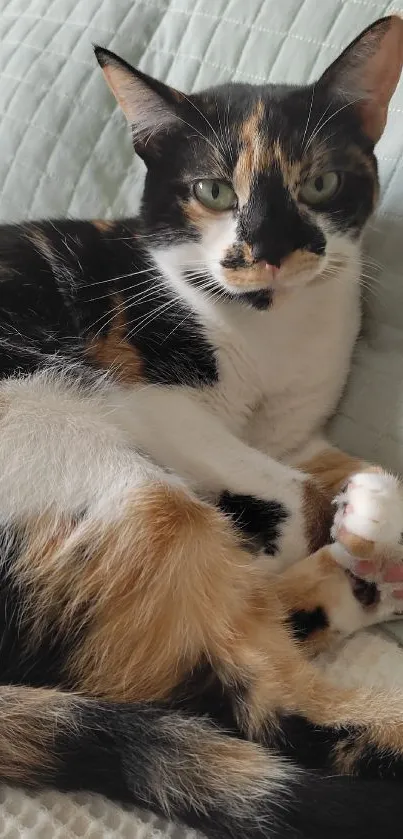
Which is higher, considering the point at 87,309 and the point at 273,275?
the point at 273,275

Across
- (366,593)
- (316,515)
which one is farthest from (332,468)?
(366,593)

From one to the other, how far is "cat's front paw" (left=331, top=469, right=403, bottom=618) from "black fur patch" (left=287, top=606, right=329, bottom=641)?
61 mm

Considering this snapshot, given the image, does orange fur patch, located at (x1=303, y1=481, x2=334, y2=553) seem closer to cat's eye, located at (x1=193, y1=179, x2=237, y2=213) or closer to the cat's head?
the cat's head

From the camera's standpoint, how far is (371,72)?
1.00 meters

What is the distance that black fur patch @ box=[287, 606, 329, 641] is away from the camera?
3.00 ft

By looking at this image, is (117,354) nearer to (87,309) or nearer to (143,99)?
(87,309)

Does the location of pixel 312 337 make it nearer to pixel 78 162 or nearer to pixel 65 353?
pixel 65 353

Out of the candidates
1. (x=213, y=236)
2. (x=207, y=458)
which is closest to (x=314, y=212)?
(x=213, y=236)

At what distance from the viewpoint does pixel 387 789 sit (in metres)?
0.68

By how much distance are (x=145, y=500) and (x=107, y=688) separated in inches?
7.6

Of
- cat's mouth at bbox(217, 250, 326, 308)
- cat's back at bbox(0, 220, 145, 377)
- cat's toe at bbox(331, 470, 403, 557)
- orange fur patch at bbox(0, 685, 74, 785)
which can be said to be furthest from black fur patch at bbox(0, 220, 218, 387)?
orange fur patch at bbox(0, 685, 74, 785)

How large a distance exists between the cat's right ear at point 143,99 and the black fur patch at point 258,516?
475mm

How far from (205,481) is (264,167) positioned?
1.25 ft

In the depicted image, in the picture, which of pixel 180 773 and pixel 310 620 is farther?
pixel 310 620
